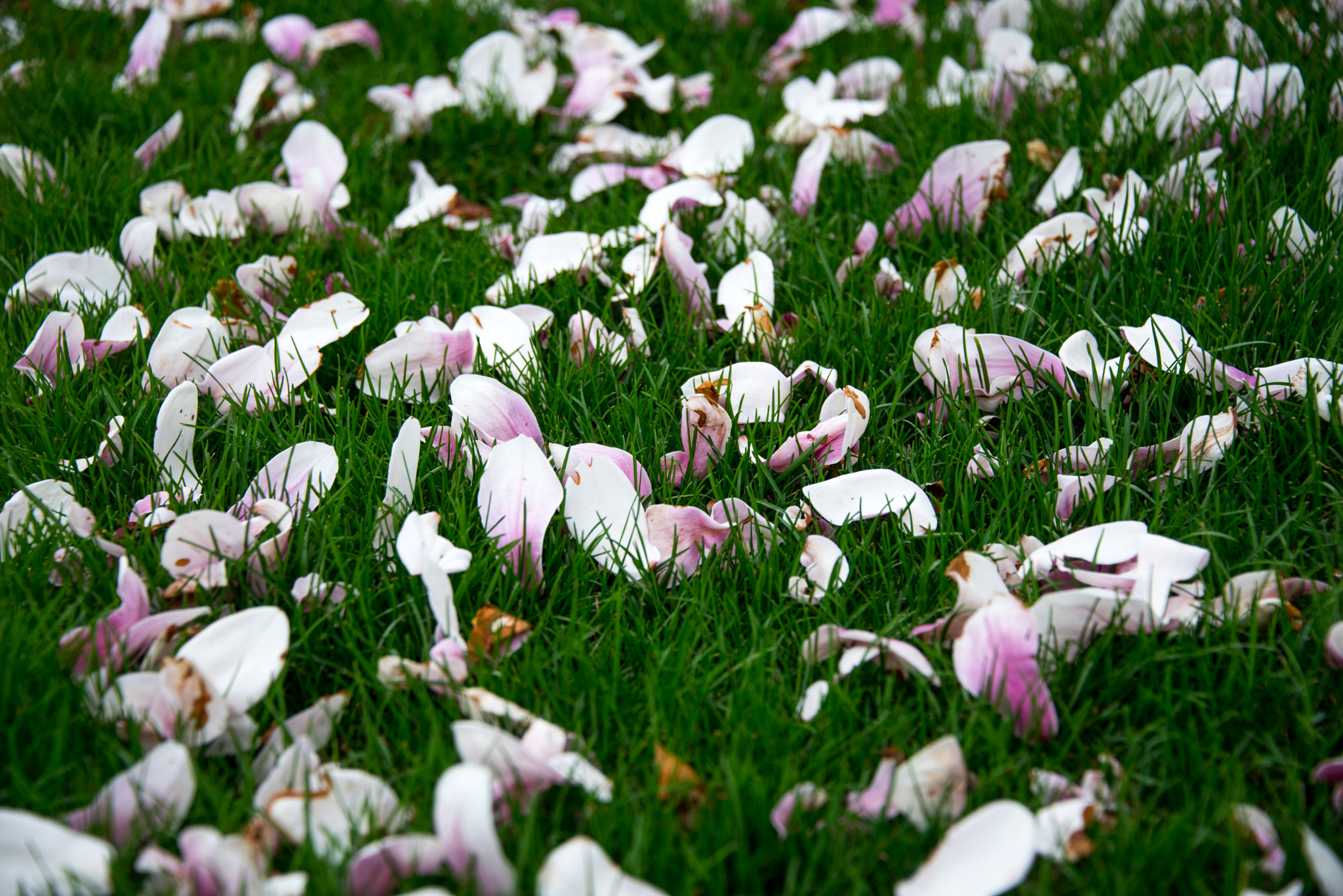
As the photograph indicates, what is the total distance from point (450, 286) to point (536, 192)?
1.69 feet

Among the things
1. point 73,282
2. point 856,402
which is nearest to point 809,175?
point 856,402

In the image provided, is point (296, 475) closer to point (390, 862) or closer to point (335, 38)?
point (390, 862)

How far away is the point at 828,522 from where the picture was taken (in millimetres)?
1275

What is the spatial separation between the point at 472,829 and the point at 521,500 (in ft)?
1.44

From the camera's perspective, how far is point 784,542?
1.25 meters

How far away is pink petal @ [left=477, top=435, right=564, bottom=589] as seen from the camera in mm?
1207

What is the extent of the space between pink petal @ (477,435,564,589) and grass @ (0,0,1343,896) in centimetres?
3

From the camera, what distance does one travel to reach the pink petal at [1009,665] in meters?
1.02

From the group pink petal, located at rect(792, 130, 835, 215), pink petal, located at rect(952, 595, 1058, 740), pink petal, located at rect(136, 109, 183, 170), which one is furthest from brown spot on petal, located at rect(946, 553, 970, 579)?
pink petal, located at rect(136, 109, 183, 170)

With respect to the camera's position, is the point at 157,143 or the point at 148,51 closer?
the point at 157,143

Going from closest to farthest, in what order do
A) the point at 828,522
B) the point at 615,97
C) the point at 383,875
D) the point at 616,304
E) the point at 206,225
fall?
1. the point at 383,875
2. the point at 828,522
3. the point at 616,304
4. the point at 206,225
5. the point at 615,97

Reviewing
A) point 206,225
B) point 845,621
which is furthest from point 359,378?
point 845,621

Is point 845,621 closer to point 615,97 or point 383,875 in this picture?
point 383,875

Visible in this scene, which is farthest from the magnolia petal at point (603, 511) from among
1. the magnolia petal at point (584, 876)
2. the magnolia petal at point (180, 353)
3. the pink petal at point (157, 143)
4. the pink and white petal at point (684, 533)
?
the pink petal at point (157, 143)
